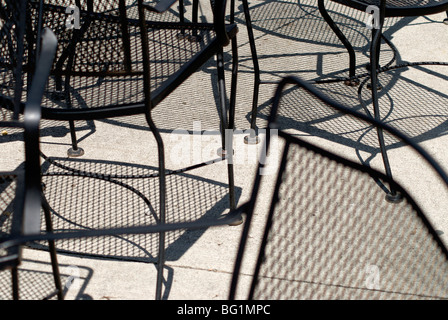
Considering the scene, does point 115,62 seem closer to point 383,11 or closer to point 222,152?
point 222,152

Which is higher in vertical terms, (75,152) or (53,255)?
(53,255)

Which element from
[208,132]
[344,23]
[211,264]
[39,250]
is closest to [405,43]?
[344,23]

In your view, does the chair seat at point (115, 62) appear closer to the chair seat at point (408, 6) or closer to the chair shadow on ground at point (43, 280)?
the chair shadow on ground at point (43, 280)

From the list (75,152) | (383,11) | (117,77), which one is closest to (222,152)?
(75,152)

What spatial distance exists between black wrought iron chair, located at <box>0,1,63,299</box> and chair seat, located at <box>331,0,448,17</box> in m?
1.62

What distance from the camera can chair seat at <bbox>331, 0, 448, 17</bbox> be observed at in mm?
2961

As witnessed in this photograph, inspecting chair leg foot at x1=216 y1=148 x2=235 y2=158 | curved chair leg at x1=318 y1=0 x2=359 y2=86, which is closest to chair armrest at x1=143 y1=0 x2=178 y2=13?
chair leg foot at x1=216 y1=148 x2=235 y2=158

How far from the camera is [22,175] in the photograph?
5.58 ft

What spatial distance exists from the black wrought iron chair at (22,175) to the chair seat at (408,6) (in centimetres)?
162

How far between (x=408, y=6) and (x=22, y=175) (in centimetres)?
208

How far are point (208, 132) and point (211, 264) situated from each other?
972mm

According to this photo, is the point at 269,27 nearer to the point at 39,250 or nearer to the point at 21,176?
the point at 39,250

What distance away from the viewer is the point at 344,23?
443cm

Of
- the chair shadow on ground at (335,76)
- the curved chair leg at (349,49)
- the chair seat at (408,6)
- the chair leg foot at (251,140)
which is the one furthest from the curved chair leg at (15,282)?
the curved chair leg at (349,49)
